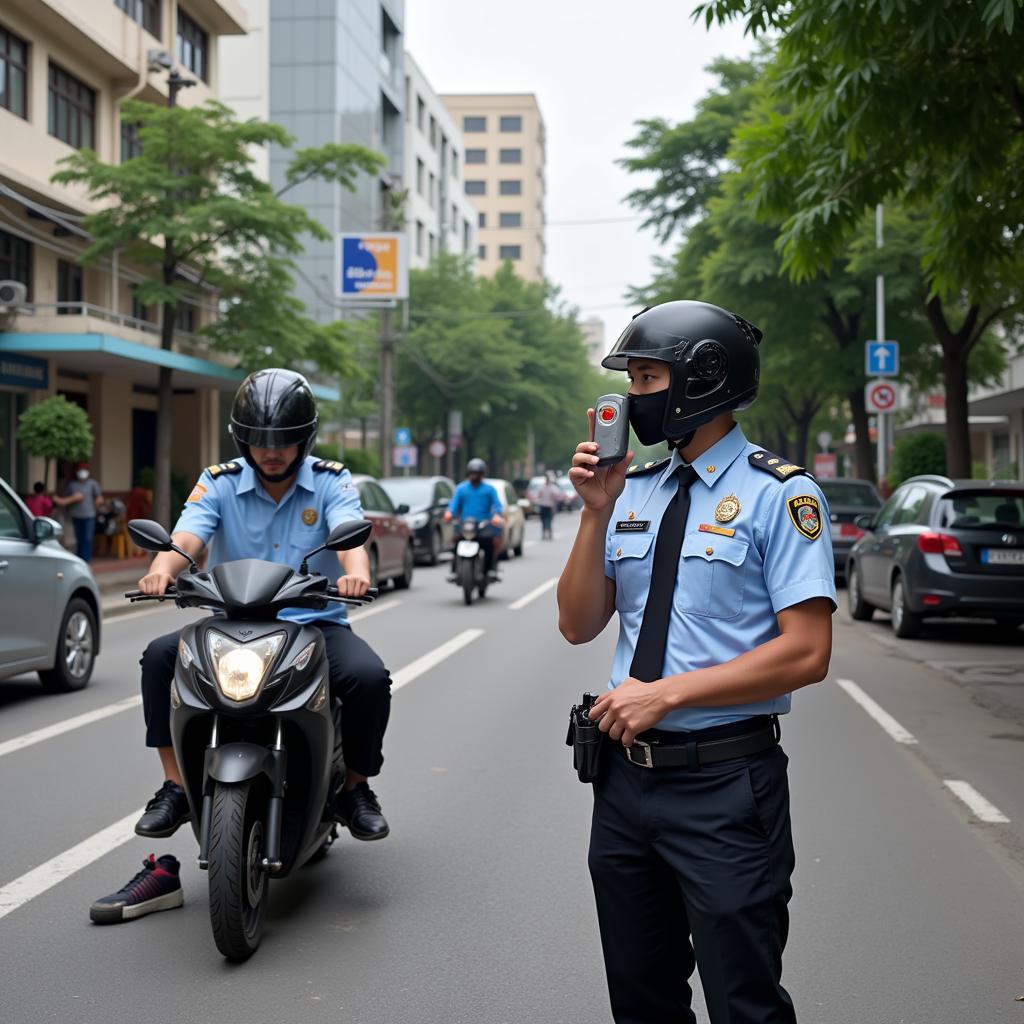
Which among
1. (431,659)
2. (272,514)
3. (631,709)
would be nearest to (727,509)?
(631,709)

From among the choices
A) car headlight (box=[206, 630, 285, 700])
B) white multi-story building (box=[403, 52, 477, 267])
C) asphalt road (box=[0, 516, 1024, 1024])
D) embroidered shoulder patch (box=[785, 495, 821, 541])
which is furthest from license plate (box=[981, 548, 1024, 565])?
white multi-story building (box=[403, 52, 477, 267])

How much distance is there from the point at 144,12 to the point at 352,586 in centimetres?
3058

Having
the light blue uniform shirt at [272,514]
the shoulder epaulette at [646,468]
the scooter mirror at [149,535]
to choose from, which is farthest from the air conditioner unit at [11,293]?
the shoulder epaulette at [646,468]

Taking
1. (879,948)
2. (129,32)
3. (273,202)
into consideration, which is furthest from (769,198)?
(129,32)

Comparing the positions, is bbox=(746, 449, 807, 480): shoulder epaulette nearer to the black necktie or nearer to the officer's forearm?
the black necktie

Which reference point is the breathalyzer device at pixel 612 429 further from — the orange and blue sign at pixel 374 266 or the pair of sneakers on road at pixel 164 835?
the orange and blue sign at pixel 374 266

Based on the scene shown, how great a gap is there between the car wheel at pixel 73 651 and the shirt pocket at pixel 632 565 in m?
8.11

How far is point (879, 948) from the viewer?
15.3 ft

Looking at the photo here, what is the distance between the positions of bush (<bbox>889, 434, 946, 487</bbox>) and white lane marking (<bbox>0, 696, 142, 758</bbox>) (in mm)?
23857

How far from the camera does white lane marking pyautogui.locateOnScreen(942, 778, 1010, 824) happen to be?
657cm

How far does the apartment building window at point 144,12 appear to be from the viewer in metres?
30.9

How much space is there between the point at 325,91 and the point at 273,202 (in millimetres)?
30246

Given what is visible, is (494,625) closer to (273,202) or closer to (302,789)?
(302,789)

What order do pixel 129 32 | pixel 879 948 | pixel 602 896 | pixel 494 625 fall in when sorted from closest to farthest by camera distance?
1. pixel 602 896
2. pixel 879 948
3. pixel 494 625
4. pixel 129 32
